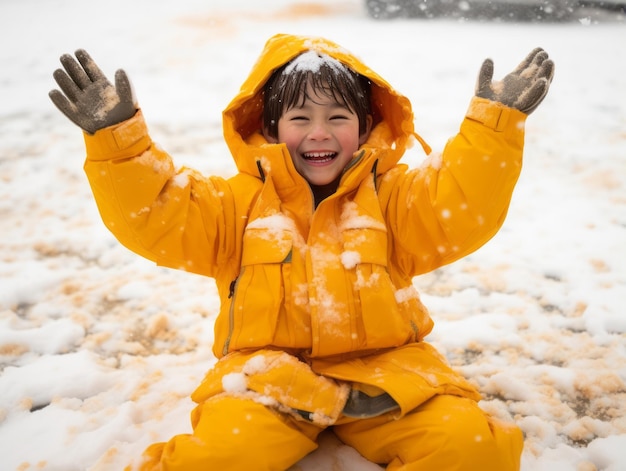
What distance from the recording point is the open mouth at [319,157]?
5.60ft

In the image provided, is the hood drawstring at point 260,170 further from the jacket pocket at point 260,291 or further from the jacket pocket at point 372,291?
the jacket pocket at point 372,291

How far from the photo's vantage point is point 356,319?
5.09 feet

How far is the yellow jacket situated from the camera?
1.48m

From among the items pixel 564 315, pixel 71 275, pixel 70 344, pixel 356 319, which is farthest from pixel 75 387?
pixel 564 315

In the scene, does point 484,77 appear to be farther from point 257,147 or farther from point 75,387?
point 75,387

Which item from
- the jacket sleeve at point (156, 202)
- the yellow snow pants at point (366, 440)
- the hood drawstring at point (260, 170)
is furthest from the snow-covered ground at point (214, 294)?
the hood drawstring at point (260, 170)

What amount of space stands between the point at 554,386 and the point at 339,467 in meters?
0.85

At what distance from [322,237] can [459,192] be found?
1.34 ft

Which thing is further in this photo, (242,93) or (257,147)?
(242,93)

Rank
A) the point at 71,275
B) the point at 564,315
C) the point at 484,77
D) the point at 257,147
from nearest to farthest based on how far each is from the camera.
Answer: the point at 484,77, the point at 257,147, the point at 564,315, the point at 71,275

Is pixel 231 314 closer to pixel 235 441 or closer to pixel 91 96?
pixel 235 441

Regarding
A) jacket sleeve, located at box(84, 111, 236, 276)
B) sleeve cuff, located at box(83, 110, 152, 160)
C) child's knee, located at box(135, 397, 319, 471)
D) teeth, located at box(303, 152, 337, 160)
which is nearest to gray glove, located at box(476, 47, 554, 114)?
teeth, located at box(303, 152, 337, 160)

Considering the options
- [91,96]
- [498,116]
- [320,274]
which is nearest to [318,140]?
[320,274]

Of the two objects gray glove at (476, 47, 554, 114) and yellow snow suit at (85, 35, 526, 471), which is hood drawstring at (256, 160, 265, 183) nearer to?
yellow snow suit at (85, 35, 526, 471)
